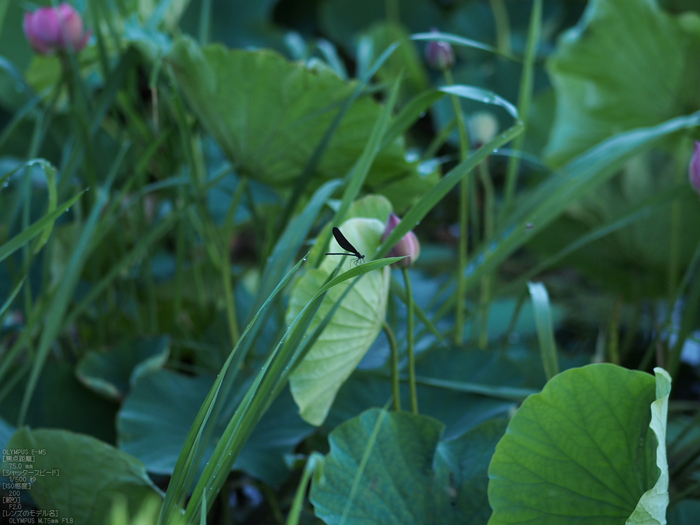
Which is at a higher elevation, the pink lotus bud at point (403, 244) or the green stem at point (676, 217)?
the pink lotus bud at point (403, 244)

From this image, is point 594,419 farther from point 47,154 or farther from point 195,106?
point 47,154

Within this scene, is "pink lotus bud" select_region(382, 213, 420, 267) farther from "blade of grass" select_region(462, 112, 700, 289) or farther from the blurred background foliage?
"blade of grass" select_region(462, 112, 700, 289)

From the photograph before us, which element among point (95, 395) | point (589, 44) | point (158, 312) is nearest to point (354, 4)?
point (589, 44)

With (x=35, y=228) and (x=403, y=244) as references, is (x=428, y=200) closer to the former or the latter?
(x=403, y=244)

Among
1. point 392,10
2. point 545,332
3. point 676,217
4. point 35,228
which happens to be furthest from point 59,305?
point 392,10

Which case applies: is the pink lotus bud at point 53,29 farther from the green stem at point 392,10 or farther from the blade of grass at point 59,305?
the green stem at point 392,10

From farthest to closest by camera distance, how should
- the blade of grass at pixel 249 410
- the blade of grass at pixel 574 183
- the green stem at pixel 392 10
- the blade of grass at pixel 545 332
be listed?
the green stem at pixel 392 10, the blade of grass at pixel 574 183, the blade of grass at pixel 545 332, the blade of grass at pixel 249 410

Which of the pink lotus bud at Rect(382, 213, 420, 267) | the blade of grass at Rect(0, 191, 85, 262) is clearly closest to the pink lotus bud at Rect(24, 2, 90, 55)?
the blade of grass at Rect(0, 191, 85, 262)

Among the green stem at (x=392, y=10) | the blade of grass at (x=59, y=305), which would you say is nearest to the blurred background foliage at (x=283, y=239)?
the blade of grass at (x=59, y=305)

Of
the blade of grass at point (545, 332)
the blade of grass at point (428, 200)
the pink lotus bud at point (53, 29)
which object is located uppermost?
the pink lotus bud at point (53, 29)
